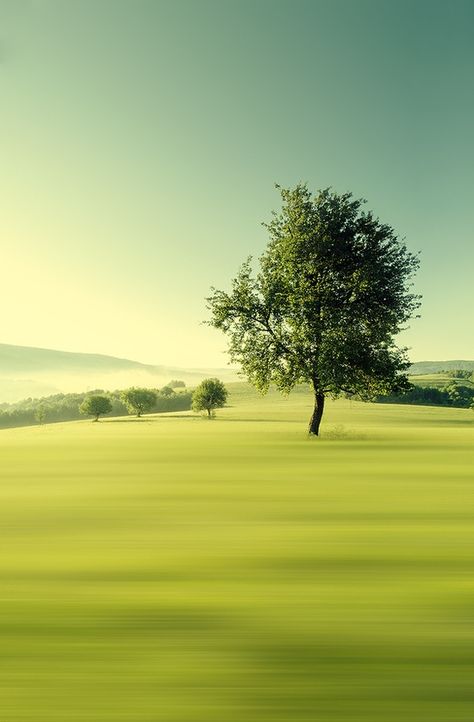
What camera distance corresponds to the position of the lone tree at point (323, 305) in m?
34.4

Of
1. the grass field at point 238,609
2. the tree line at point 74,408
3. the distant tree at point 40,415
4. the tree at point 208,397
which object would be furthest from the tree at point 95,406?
the grass field at point 238,609

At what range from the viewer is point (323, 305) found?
3503 centimetres

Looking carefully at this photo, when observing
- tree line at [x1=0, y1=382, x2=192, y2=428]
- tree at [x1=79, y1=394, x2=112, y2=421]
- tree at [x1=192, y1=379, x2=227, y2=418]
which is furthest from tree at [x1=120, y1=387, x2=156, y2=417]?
tree at [x1=192, y1=379, x2=227, y2=418]

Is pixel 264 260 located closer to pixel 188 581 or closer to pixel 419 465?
pixel 419 465

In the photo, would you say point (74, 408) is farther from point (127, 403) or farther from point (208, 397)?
point (208, 397)

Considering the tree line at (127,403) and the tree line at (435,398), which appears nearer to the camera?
the tree line at (127,403)

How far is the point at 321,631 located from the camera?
455 cm

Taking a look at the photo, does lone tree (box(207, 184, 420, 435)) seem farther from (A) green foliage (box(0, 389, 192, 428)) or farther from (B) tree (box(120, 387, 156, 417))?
(A) green foliage (box(0, 389, 192, 428))

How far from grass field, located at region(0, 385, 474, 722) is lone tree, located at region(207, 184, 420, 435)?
77.2ft

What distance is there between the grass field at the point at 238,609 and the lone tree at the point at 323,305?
23.5 m

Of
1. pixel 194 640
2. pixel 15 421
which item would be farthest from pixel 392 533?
pixel 15 421

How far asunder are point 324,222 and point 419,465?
2127 centimetres

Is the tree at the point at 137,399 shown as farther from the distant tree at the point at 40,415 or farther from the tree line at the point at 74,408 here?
the distant tree at the point at 40,415

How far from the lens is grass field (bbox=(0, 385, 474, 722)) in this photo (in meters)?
3.60
